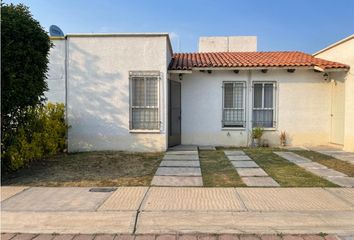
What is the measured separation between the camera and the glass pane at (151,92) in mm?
11555

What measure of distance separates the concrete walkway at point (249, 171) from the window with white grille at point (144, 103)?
3013mm

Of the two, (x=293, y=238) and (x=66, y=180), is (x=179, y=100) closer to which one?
(x=66, y=180)

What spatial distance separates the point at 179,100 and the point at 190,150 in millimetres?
2367

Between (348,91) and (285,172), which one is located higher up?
(348,91)

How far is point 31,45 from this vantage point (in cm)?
757

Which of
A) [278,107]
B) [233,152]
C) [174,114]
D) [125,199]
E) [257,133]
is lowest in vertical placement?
[125,199]

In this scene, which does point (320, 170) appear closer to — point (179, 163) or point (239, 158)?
point (239, 158)

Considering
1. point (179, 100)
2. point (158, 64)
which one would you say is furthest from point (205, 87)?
point (158, 64)

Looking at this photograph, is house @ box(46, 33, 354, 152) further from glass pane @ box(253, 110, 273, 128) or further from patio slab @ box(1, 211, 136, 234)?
patio slab @ box(1, 211, 136, 234)

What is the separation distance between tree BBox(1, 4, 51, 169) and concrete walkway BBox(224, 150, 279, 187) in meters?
5.55

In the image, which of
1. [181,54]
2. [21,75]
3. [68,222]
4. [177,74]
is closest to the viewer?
[68,222]

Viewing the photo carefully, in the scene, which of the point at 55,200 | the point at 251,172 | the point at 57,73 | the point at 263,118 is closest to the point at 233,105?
the point at 263,118

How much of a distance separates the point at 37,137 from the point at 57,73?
358 centimetres

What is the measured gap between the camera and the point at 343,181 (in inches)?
282
